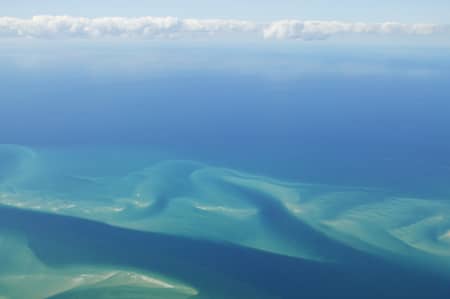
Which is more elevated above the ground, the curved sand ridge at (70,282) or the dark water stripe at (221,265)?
the dark water stripe at (221,265)

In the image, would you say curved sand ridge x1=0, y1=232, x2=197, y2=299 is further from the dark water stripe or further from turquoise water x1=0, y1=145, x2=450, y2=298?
the dark water stripe

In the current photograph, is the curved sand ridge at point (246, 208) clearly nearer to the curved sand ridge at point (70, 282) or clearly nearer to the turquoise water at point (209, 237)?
the turquoise water at point (209, 237)

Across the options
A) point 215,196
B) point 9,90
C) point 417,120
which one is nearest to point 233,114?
point 417,120

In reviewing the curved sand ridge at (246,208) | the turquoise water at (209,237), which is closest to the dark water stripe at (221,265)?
the turquoise water at (209,237)

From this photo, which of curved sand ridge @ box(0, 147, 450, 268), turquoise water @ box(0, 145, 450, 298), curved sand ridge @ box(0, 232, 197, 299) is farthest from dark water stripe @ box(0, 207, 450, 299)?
curved sand ridge @ box(0, 147, 450, 268)

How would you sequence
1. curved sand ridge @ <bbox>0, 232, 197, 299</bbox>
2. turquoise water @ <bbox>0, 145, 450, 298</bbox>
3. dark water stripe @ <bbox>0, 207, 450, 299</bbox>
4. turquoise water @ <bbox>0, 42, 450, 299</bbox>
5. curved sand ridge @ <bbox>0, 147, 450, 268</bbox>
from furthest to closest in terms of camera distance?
curved sand ridge @ <bbox>0, 147, 450, 268</bbox>, turquoise water @ <bbox>0, 42, 450, 299</bbox>, turquoise water @ <bbox>0, 145, 450, 298</bbox>, dark water stripe @ <bbox>0, 207, 450, 299</bbox>, curved sand ridge @ <bbox>0, 232, 197, 299</bbox>

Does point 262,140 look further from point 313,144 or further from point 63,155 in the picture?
point 63,155

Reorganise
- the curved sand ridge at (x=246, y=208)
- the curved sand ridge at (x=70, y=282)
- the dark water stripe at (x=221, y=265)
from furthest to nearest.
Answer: the curved sand ridge at (x=246, y=208), the dark water stripe at (x=221, y=265), the curved sand ridge at (x=70, y=282)

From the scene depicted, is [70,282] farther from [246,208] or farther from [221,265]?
[246,208]

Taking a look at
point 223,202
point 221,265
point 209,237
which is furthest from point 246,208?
point 221,265
